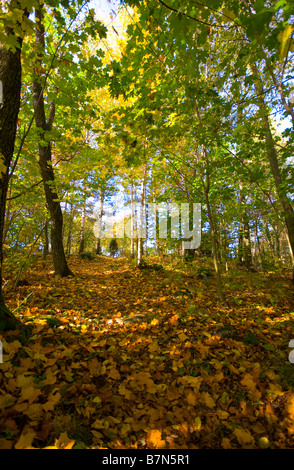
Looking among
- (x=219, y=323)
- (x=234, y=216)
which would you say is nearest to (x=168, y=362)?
(x=219, y=323)

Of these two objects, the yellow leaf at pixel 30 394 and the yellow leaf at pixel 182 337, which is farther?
the yellow leaf at pixel 182 337

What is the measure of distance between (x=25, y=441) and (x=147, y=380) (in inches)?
41.4

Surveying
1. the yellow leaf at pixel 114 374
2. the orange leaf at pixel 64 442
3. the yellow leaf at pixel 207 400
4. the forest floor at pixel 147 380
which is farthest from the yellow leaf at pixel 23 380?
the yellow leaf at pixel 207 400

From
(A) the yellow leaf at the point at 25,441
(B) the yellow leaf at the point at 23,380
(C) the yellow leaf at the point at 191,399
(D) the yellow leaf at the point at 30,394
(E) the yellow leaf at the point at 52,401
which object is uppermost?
(B) the yellow leaf at the point at 23,380

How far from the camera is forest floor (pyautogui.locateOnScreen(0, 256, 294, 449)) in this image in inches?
51.9

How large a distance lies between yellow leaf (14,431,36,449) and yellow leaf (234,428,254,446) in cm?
138

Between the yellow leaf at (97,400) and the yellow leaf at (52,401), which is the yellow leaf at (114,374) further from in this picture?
the yellow leaf at (52,401)

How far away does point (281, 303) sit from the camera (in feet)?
13.8

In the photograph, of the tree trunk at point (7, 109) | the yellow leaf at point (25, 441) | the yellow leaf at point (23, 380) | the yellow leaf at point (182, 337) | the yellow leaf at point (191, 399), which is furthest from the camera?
the yellow leaf at point (182, 337)

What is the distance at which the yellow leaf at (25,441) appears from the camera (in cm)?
108

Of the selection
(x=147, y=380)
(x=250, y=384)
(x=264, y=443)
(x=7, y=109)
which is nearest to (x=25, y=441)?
(x=147, y=380)

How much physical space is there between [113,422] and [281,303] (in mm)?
4283

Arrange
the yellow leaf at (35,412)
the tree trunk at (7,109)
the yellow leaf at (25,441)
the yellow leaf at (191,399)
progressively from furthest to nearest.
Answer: the tree trunk at (7,109) < the yellow leaf at (191,399) < the yellow leaf at (35,412) < the yellow leaf at (25,441)
